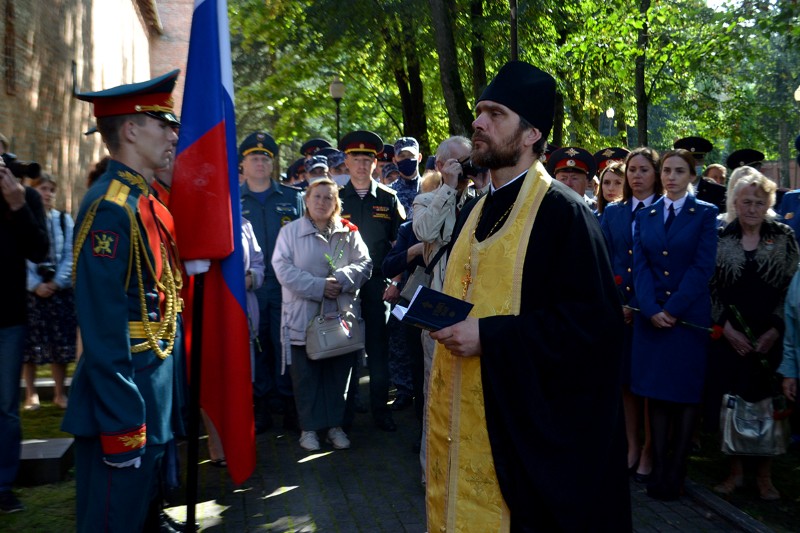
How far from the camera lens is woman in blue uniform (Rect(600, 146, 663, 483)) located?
22.4 feet

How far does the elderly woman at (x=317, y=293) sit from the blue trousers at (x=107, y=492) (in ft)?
12.1

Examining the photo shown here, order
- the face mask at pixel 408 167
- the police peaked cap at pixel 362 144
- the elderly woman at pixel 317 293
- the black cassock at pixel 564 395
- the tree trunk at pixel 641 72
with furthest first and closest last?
the tree trunk at pixel 641 72
the face mask at pixel 408 167
the police peaked cap at pixel 362 144
the elderly woman at pixel 317 293
the black cassock at pixel 564 395

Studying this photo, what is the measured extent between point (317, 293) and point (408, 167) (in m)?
2.65

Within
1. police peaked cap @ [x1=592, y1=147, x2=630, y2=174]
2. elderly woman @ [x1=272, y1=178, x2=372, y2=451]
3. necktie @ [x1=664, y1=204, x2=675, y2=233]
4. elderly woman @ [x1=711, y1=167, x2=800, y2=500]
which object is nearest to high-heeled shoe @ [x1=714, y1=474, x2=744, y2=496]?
elderly woman @ [x1=711, y1=167, x2=800, y2=500]

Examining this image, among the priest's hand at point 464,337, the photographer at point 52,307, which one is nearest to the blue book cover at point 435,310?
the priest's hand at point 464,337

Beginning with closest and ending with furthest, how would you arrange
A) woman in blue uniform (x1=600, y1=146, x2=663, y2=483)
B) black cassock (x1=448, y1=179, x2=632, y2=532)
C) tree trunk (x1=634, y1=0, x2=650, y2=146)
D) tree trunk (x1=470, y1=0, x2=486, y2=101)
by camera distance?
black cassock (x1=448, y1=179, x2=632, y2=532) < woman in blue uniform (x1=600, y1=146, x2=663, y2=483) < tree trunk (x1=470, y1=0, x2=486, y2=101) < tree trunk (x1=634, y1=0, x2=650, y2=146)

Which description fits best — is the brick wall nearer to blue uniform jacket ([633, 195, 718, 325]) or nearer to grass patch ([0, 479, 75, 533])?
grass patch ([0, 479, 75, 533])

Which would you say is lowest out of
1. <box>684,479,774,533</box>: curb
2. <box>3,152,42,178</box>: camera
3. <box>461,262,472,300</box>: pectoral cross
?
<box>684,479,774,533</box>: curb

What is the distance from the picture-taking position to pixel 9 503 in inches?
234

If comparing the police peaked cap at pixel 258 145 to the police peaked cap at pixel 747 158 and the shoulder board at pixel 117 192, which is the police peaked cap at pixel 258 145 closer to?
the shoulder board at pixel 117 192

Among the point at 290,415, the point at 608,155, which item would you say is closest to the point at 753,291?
the point at 290,415

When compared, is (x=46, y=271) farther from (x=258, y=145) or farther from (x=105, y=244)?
(x=105, y=244)

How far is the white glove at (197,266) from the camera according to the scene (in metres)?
4.17

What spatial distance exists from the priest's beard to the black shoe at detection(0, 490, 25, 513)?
410 cm
